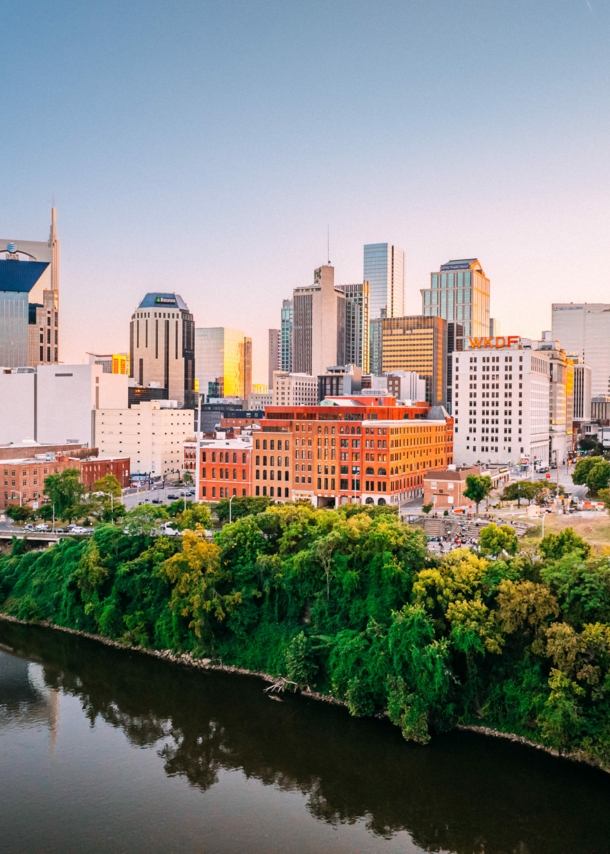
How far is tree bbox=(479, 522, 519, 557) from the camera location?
52.8 metres

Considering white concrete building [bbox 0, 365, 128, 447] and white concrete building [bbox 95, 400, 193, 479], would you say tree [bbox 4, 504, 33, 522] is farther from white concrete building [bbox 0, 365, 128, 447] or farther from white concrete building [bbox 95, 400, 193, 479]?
white concrete building [bbox 0, 365, 128, 447]

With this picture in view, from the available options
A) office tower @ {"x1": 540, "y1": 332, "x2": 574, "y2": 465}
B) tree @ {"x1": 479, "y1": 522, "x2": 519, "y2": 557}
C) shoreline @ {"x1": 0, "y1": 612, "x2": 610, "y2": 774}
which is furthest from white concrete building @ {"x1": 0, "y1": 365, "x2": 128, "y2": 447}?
tree @ {"x1": 479, "y1": 522, "x2": 519, "y2": 557}

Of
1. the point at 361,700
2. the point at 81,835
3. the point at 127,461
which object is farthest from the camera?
the point at 127,461

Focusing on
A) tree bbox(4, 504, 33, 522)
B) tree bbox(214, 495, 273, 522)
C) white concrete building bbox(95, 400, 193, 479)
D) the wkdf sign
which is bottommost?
tree bbox(4, 504, 33, 522)

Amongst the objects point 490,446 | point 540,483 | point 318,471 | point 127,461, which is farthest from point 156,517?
point 490,446

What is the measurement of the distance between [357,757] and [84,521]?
172ft

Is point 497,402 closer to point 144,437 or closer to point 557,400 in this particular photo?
point 557,400

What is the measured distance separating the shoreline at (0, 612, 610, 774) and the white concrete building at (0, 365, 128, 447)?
84131mm

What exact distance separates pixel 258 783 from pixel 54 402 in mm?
122084

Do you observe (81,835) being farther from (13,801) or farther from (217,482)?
(217,482)

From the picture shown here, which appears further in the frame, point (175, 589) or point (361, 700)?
point (175, 589)

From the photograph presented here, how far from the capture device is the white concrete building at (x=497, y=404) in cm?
14675

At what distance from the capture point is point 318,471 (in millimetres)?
94938

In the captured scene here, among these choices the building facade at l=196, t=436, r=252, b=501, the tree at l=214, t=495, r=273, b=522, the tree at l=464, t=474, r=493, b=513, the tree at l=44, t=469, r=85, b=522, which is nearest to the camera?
the tree at l=214, t=495, r=273, b=522
